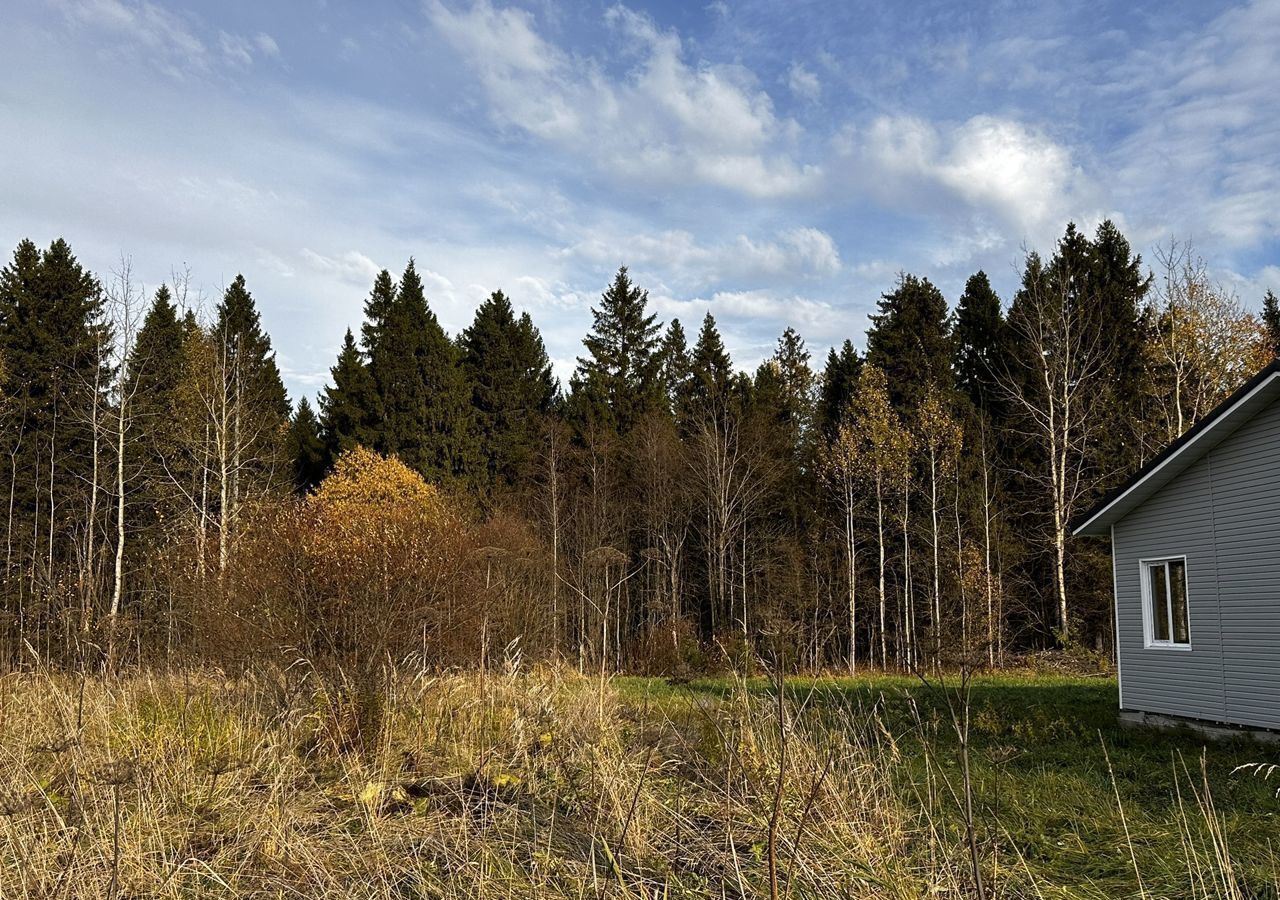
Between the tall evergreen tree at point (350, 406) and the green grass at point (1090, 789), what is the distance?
57.8 feet

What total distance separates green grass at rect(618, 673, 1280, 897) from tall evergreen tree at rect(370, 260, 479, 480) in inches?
609

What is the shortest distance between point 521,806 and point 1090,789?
516 centimetres

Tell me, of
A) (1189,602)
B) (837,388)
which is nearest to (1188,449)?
(1189,602)

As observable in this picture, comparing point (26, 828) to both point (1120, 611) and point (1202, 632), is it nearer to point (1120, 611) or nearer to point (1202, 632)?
point (1202, 632)

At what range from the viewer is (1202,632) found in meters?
11.1

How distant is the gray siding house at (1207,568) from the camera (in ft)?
33.2

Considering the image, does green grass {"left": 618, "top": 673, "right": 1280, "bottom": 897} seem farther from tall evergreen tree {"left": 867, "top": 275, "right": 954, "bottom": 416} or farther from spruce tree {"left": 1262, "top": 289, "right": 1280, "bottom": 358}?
spruce tree {"left": 1262, "top": 289, "right": 1280, "bottom": 358}

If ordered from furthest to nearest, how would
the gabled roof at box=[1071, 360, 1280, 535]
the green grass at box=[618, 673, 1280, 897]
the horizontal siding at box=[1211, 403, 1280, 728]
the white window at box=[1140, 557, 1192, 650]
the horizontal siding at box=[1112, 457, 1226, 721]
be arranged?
the white window at box=[1140, 557, 1192, 650] < the horizontal siding at box=[1112, 457, 1226, 721] < the horizontal siding at box=[1211, 403, 1280, 728] < the gabled roof at box=[1071, 360, 1280, 535] < the green grass at box=[618, 673, 1280, 897]

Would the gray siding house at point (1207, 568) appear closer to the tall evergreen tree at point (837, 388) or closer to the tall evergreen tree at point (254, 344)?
the tall evergreen tree at point (837, 388)

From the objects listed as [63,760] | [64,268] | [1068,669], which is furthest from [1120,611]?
[64,268]

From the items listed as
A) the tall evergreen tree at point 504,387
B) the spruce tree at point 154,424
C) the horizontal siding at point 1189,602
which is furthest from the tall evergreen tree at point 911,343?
the spruce tree at point 154,424

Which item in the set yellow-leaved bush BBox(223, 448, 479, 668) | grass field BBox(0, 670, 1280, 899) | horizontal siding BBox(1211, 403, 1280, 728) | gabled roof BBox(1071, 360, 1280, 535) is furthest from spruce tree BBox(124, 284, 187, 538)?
horizontal siding BBox(1211, 403, 1280, 728)

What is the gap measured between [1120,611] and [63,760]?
42.9 ft

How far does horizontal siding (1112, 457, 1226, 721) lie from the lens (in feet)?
36.0
